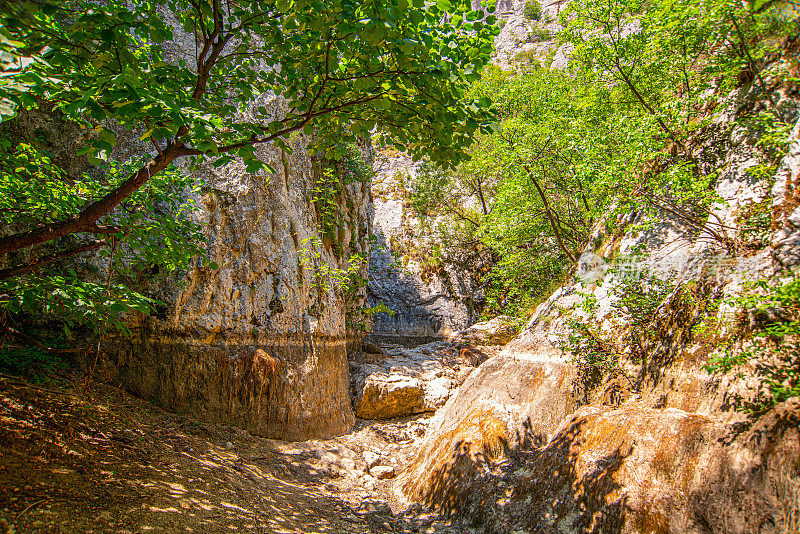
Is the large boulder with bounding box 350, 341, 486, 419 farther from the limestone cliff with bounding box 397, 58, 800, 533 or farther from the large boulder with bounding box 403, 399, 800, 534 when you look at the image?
the large boulder with bounding box 403, 399, 800, 534

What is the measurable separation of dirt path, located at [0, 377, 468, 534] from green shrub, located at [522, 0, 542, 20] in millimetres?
60351

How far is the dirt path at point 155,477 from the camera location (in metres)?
3.33

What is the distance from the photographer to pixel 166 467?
4.86m

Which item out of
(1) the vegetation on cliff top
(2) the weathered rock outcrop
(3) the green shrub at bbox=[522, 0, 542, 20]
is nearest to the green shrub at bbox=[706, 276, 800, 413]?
(1) the vegetation on cliff top

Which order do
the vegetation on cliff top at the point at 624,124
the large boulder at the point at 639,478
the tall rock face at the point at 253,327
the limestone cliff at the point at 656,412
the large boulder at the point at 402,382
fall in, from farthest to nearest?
the large boulder at the point at 402,382, the tall rock face at the point at 253,327, the vegetation on cliff top at the point at 624,124, the limestone cliff at the point at 656,412, the large boulder at the point at 639,478

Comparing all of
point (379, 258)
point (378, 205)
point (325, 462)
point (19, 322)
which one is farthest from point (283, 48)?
point (378, 205)

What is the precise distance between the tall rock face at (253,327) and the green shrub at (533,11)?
179 feet

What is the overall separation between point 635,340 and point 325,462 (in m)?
6.17

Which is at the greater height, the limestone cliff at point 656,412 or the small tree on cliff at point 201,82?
the small tree on cliff at point 201,82

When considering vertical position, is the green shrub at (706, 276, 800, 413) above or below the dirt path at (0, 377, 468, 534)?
above

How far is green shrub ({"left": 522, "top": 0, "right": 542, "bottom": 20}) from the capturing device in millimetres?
51094

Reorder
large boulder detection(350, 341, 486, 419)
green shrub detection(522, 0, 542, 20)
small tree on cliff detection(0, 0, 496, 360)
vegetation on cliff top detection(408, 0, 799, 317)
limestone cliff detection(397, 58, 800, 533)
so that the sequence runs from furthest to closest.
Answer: green shrub detection(522, 0, 542, 20) → large boulder detection(350, 341, 486, 419) → vegetation on cliff top detection(408, 0, 799, 317) → limestone cliff detection(397, 58, 800, 533) → small tree on cliff detection(0, 0, 496, 360)

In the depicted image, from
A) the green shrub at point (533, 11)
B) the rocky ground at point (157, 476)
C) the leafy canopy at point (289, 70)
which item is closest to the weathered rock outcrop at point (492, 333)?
the rocky ground at point (157, 476)

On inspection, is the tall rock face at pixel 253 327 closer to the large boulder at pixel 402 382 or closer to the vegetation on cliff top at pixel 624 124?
the large boulder at pixel 402 382
